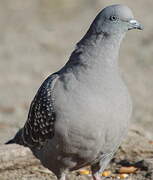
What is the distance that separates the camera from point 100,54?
6.20 meters

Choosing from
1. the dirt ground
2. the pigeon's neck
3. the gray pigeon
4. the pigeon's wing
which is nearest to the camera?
the gray pigeon

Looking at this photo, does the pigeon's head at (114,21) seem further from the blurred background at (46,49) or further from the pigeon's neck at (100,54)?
the blurred background at (46,49)

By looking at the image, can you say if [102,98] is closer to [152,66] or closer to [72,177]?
[72,177]

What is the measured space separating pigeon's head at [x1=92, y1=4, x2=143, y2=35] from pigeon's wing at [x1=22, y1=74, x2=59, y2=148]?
681 mm

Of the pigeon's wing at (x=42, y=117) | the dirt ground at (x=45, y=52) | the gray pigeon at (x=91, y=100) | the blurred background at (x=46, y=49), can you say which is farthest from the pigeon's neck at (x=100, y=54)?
the blurred background at (x=46, y=49)

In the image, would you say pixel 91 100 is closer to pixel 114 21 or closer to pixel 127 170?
pixel 114 21

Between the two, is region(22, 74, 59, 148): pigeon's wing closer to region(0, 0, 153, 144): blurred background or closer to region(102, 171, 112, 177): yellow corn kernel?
region(102, 171, 112, 177): yellow corn kernel

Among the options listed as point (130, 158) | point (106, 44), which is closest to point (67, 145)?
point (106, 44)

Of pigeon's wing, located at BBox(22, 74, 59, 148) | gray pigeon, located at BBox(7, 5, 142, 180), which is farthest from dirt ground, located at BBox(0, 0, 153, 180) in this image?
gray pigeon, located at BBox(7, 5, 142, 180)

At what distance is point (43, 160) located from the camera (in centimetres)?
667

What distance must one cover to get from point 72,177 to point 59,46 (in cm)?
1041

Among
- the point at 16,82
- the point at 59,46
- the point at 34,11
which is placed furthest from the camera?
the point at 34,11

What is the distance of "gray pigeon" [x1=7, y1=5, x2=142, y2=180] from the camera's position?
6.03 meters

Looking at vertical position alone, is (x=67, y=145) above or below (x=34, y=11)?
below
